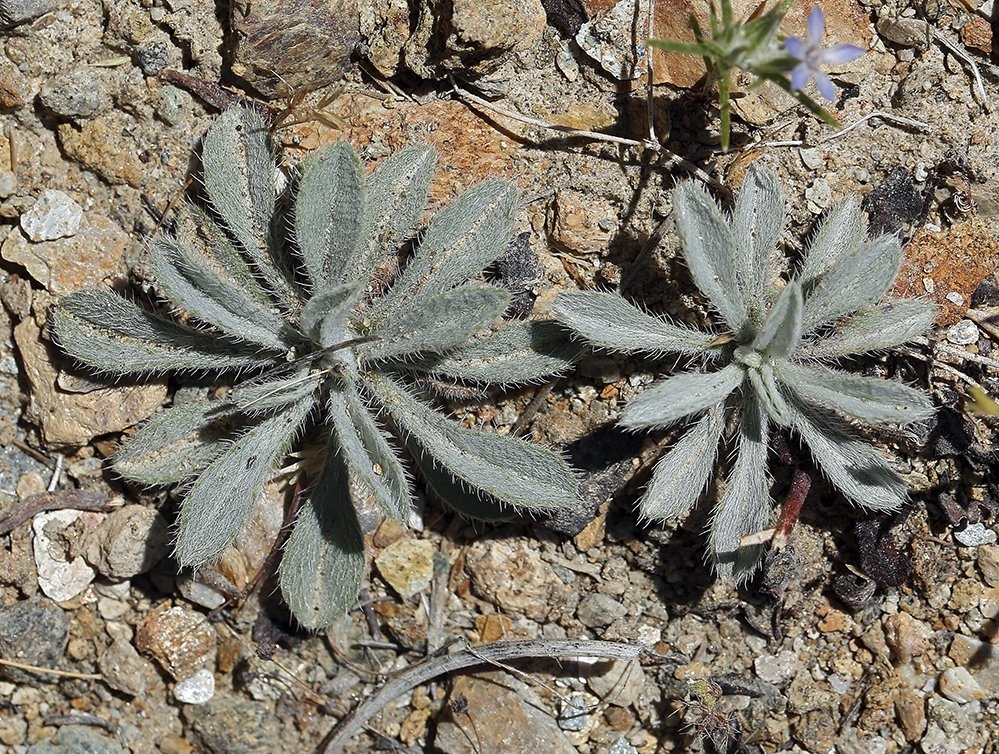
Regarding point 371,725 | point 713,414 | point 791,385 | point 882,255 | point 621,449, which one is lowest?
point 371,725

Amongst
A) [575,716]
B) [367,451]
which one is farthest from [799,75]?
[575,716]

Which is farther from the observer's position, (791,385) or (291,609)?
(291,609)

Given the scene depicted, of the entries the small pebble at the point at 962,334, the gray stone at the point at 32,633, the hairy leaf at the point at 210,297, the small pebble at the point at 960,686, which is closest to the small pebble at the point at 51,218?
the hairy leaf at the point at 210,297

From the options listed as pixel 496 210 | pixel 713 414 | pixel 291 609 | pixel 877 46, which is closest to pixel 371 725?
pixel 291 609

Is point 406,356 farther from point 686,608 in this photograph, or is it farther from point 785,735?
point 785,735

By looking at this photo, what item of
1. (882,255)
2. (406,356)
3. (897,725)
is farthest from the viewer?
(897,725)

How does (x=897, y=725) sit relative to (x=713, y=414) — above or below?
below

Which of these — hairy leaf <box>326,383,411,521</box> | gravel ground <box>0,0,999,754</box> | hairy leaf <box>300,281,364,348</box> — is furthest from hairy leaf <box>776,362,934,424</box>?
hairy leaf <box>300,281,364,348</box>
